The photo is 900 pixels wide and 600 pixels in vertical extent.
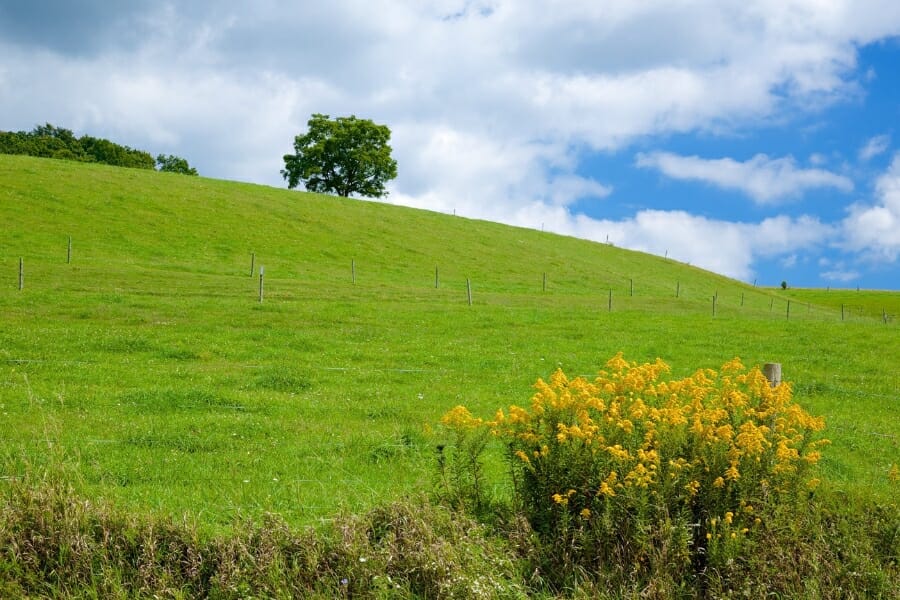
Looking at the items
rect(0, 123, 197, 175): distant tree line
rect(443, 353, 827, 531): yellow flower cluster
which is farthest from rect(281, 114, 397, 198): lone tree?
rect(443, 353, 827, 531): yellow flower cluster

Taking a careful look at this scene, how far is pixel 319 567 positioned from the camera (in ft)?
22.1

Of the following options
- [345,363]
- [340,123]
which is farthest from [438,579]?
[340,123]

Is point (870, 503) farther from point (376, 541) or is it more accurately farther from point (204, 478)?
point (204, 478)

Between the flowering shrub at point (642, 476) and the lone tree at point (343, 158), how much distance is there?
8477 cm

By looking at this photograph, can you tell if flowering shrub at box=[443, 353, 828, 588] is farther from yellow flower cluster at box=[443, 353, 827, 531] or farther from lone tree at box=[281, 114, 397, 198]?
lone tree at box=[281, 114, 397, 198]

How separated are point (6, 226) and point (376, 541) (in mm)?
47992

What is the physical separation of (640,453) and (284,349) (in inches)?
613

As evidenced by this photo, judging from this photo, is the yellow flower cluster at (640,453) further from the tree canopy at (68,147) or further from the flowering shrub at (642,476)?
the tree canopy at (68,147)

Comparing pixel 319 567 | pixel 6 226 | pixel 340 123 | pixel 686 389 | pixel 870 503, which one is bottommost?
pixel 319 567

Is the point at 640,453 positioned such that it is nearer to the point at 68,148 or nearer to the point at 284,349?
the point at 284,349

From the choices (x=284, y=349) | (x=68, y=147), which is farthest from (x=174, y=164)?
(x=284, y=349)

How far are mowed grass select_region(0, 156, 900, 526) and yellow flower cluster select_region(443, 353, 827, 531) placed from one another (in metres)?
1.85

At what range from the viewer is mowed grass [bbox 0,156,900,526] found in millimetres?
9656

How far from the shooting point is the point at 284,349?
21016 mm
